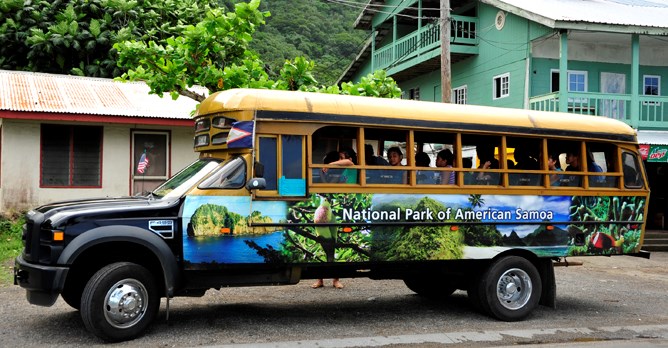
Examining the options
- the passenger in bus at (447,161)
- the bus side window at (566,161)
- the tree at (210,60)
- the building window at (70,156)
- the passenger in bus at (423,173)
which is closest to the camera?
the passenger in bus at (423,173)

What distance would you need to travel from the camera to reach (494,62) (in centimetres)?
2112

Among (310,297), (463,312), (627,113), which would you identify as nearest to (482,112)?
(463,312)

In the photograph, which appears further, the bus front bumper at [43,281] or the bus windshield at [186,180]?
the bus windshield at [186,180]

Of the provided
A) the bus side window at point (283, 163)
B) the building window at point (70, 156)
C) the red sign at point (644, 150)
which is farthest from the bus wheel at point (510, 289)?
the building window at point (70, 156)

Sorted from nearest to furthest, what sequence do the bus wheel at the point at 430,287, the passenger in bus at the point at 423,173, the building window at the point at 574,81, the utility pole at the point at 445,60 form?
the passenger in bus at the point at 423,173, the bus wheel at the point at 430,287, the utility pole at the point at 445,60, the building window at the point at 574,81

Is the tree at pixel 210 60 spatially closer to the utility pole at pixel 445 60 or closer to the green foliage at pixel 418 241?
the utility pole at pixel 445 60

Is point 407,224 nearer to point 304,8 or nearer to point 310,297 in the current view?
point 310,297

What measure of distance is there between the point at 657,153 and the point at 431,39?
903 centimetres

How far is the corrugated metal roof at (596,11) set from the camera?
1738 centimetres

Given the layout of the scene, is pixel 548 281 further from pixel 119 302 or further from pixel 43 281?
pixel 43 281

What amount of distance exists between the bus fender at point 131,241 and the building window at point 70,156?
1032cm

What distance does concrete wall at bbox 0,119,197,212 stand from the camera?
15289 mm

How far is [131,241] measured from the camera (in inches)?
258

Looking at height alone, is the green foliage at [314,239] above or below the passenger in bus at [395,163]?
below
